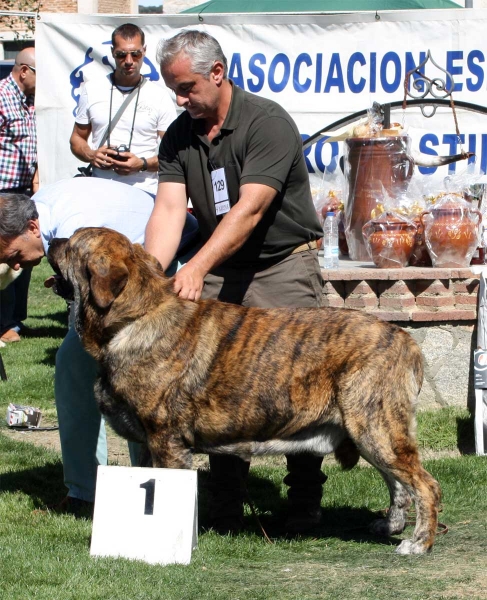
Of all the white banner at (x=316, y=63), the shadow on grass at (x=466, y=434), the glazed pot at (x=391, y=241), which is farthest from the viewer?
the white banner at (x=316, y=63)

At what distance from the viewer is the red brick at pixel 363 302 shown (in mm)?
7027

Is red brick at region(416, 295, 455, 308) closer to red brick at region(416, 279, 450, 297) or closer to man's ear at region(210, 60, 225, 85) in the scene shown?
red brick at region(416, 279, 450, 297)

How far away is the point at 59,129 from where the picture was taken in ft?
32.5

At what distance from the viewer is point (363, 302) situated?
7.04m

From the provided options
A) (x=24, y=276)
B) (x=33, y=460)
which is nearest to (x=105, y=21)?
(x=24, y=276)

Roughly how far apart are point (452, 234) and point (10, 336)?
17.2 feet

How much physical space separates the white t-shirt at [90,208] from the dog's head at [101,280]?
32 cm

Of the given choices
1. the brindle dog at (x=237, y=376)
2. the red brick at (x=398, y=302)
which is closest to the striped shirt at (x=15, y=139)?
the red brick at (x=398, y=302)

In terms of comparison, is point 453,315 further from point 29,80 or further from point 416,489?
point 29,80

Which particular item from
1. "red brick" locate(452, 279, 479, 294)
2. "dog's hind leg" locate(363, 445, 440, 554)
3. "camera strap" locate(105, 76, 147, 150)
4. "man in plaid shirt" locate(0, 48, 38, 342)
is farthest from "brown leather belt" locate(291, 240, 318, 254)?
"man in plaid shirt" locate(0, 48, 38, 342)

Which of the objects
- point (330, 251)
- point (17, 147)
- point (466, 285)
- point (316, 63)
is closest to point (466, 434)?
point (466, 285)

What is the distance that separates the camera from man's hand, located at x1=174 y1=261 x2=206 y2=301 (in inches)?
169

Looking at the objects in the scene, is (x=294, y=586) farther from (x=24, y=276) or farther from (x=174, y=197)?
(x=24, y=276)

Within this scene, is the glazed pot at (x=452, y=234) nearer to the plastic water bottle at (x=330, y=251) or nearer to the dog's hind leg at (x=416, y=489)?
the plastic water bottle at (x=330, y=251)
